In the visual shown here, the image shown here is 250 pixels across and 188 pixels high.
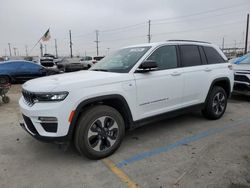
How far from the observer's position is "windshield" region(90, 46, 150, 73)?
12.3ft

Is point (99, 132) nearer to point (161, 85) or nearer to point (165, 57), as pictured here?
point (161, 85)

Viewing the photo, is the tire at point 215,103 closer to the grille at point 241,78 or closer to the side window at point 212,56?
the side window at point 212,56

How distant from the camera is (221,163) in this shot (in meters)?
3.18

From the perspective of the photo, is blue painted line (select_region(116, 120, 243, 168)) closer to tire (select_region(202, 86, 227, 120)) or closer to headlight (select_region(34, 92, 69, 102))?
tire (select_region(202, 86, 227, 120))

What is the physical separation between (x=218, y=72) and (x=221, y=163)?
2.53 metres

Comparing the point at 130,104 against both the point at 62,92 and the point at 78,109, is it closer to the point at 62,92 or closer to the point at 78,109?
the point at 78,109

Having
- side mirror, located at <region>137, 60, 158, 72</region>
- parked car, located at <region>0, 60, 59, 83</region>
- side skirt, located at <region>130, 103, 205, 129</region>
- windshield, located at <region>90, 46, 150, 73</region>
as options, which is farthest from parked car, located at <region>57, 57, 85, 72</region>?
side mirror, located at <region>137, 60, 158, 72</region>

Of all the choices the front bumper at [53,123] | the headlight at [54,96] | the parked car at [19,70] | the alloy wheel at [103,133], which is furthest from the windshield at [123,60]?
the parked car at [19,70]

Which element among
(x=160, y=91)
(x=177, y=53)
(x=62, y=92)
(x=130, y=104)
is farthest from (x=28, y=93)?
(x=177, y=53)

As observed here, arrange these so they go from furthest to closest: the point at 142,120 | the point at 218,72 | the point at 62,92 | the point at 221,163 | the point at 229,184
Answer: the point at 218,72, the point at 142,120, the point at 221,163, the point at 62,92, the point at 229,184

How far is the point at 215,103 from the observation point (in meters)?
5.14

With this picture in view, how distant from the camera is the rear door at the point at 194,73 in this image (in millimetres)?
4414

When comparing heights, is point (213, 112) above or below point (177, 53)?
below

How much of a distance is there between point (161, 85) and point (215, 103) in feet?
6.39
